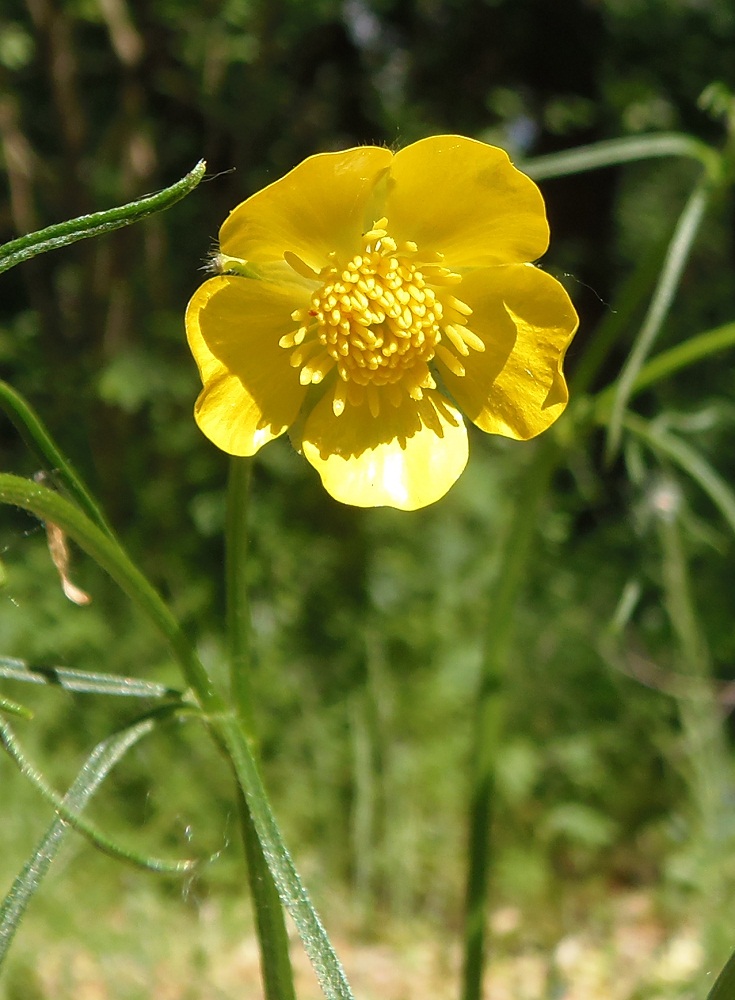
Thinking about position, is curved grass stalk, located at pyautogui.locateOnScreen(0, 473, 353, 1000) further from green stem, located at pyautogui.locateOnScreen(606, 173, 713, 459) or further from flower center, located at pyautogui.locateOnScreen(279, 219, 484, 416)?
green stem, located at pyautogui.locateOnScreen(606, 173, 713, 459)

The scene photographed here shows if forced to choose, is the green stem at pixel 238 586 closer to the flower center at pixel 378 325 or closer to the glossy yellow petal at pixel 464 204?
the flower center at pixel 378 325

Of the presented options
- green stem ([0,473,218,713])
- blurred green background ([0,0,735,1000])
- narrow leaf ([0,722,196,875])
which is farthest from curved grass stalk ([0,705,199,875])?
blurred green background ([0,0,735,1000])

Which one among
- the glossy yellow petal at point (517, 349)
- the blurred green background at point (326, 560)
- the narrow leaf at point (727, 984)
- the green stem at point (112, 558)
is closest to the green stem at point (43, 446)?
the green stem at point (112, 558)

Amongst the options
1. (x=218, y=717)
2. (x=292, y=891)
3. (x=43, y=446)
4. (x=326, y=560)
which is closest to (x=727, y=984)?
(x=292, y=891)

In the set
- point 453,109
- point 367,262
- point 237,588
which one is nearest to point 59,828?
point 237,588

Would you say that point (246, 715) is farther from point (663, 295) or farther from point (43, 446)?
point (663, 295)

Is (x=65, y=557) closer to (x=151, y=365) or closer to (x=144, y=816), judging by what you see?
(x=144, y=816)
